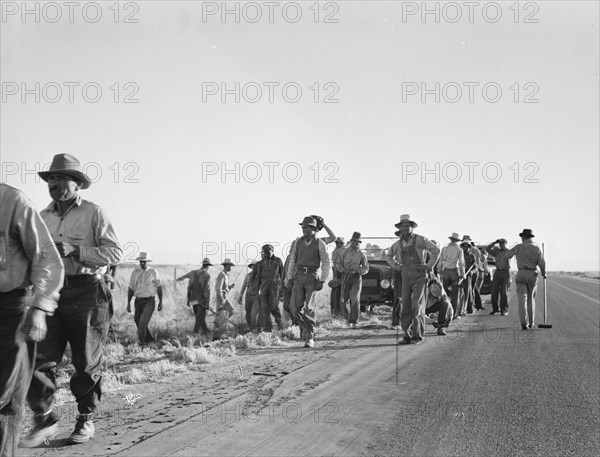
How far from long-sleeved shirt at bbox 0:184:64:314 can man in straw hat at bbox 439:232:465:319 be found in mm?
12833

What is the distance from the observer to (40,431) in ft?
16.1

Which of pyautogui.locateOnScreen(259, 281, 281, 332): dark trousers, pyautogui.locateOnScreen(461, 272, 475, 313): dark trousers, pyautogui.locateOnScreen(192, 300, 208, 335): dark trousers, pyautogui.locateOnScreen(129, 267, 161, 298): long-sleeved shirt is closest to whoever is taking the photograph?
pyautogui.locateOnScreen(129, 267, 161, 298): long-sleeved shirt

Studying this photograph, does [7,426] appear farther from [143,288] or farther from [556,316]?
[556,316]

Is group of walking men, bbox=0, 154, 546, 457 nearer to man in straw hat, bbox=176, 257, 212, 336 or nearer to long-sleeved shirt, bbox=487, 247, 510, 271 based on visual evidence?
man in straw hat, bbox=176, 257, 212, 336

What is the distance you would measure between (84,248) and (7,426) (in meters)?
1.65

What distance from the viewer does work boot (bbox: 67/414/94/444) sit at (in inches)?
198

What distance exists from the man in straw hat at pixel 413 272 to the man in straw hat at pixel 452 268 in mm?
4364

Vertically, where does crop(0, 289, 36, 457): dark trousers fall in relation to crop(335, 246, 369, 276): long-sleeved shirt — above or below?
below

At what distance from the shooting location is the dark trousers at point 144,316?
1342 cm

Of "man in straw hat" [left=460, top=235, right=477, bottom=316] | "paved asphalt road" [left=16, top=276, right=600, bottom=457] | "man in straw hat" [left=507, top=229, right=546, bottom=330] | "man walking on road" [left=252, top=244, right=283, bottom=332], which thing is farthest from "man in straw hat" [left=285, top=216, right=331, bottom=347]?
"man in straw hat" [left=460, top=235, right=477, bottom=316]

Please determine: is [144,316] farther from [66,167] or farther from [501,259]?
[501,259]

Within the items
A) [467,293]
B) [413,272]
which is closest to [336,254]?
[467,293]

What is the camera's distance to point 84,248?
5.14m

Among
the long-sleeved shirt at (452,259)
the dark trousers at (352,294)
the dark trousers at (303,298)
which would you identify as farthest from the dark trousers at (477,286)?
the dark trousers at (303,298)
